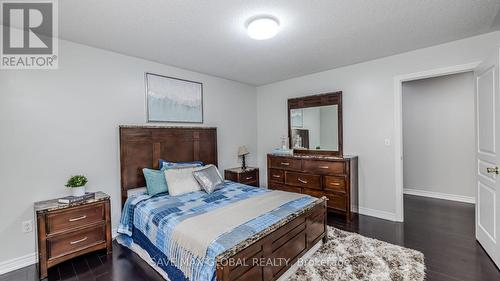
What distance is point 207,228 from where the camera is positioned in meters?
1.79

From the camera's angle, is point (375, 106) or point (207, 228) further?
point (375, 106)

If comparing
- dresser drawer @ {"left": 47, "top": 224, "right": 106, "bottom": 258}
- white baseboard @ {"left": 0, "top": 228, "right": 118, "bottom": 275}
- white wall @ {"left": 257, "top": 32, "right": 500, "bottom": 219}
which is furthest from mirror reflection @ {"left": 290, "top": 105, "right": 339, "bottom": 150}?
white baseboard @ {"left": 0, "top": 228, "right": 118, "bottom": 275}

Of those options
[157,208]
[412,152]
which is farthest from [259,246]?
[412,152]

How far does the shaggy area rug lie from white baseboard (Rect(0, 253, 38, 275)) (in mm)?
2791

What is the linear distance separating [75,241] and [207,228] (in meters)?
1.67

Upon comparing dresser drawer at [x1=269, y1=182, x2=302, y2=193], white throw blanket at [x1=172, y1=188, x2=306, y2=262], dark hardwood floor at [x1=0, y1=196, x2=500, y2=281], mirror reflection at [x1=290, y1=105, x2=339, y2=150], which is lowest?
dark hardwood floor at [x1=0, y1=196, x2=500, y2=281]

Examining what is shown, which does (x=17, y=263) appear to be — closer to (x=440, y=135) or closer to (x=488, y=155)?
(x=488, y=155)

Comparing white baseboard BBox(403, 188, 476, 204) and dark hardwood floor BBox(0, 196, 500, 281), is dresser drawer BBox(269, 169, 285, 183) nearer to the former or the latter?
dark hardwood floor BBox(0, 196, 500, 281)

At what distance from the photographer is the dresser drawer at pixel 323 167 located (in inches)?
136

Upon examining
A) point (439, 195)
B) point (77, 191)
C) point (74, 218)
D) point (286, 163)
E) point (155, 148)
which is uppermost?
point (155, 148)

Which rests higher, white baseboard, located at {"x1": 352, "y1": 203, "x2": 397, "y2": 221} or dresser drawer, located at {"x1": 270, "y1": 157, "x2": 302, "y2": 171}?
dresser drawer, located at {"x1": 270, "y1": 157, "x2": 302, "y2": 171}

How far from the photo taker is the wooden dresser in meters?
3.41
